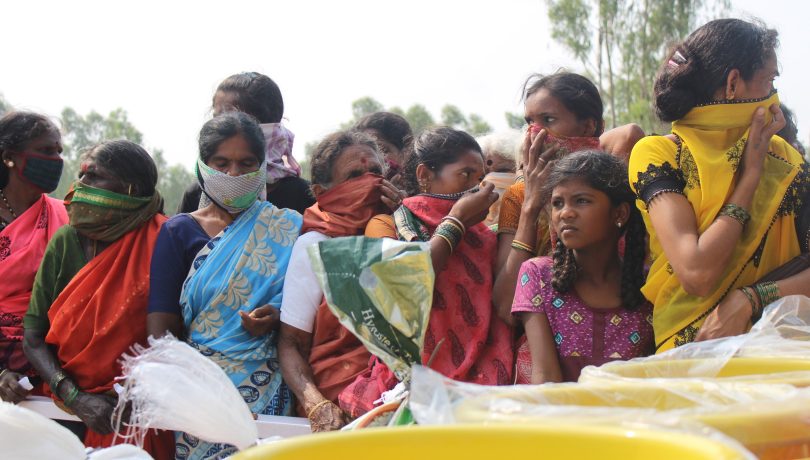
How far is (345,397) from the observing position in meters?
3.10

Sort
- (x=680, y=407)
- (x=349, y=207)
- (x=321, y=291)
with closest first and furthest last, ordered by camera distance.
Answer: (x=680, y=407) < (x=321, y=291) < (x=349, y=207)

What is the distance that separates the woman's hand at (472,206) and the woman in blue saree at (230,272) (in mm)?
813

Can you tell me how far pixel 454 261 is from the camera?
3180 mm

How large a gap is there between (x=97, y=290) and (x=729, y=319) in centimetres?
244

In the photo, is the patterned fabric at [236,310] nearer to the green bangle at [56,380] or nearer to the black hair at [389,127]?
the green bangle at [56,380]

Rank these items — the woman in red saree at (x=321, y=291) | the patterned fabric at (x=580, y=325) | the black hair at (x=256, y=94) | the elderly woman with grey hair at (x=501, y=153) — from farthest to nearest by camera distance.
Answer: the black hair at (x=256, y=94) < the elderly woman with grey hair at (x=501, y=153) < the woman in red saree at (x=321, y=291) < the patterned fabric at (x=580, y=325)

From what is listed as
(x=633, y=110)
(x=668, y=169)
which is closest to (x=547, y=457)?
(x=668, y=169)

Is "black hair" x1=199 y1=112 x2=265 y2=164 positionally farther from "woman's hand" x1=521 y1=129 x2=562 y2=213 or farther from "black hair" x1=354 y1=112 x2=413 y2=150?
"woman's hand" x1=521 y1=129 x2=562 y2=213

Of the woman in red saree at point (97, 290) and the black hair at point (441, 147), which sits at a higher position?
the black hair at point (441, 147)

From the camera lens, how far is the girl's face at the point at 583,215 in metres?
2.89

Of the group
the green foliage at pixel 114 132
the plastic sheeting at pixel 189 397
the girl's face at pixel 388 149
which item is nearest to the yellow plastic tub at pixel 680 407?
the plastic sheeting at pixel 189 397

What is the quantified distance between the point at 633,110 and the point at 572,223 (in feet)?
61.2

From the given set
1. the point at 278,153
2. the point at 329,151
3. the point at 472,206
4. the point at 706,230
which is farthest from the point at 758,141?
the point at 278,153

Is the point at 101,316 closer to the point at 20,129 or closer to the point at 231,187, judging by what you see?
the point at 231,187
